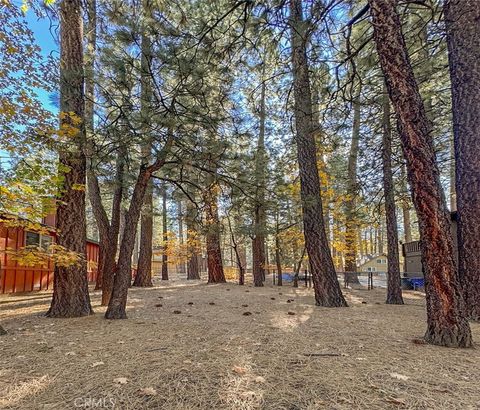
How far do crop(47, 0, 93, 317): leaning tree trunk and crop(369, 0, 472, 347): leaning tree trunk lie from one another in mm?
3949

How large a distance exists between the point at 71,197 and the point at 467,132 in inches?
235

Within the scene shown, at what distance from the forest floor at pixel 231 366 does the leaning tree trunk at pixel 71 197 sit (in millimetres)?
584

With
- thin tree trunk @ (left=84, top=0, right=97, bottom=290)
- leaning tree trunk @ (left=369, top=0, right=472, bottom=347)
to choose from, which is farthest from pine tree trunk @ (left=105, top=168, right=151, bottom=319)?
leaning tree trunk @ (left=369, top=0, right=472, bottom=347)

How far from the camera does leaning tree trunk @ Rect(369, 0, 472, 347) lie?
2.83m

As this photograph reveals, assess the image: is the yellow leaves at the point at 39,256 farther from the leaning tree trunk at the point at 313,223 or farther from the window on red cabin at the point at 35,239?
the window on red cabin at the point at 35,239

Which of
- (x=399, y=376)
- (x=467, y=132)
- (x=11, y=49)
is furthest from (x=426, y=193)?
(x=11, y=49)

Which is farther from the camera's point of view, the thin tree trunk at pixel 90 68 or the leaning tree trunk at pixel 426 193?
the thin tree trunk at pixel 90 68

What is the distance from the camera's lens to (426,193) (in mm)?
2898

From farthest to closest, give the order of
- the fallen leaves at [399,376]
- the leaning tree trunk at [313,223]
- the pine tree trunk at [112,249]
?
the leaning tree trunk at [313,223] < the pine tree trunk at [112,249] < the fallen leaves at [399,376]

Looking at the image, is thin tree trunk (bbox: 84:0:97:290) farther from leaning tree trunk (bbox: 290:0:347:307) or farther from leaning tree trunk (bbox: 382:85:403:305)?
leaning tree trunk (bbox: 382:85:403:305)

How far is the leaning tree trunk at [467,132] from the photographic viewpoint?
4203 mm

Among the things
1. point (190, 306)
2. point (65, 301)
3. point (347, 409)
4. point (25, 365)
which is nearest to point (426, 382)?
point (347, 409)

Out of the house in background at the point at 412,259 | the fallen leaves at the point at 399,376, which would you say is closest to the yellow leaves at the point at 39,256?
the fallen leaves at the point at 399,376

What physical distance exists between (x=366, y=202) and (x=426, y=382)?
21.0ft
